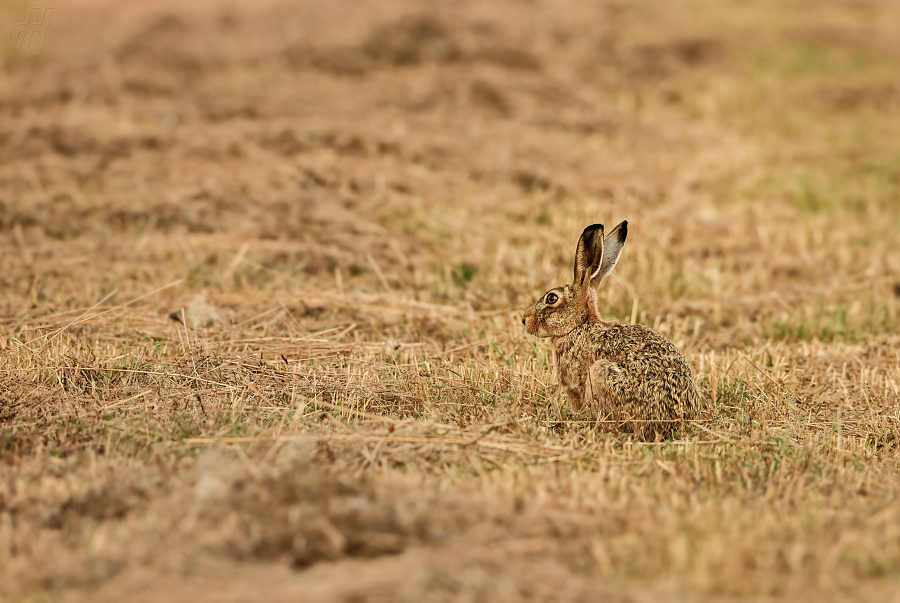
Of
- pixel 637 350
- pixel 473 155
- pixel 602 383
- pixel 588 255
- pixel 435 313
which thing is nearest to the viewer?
pixel 602 383

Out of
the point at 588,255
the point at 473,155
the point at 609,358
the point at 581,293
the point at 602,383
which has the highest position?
the point at 473,155

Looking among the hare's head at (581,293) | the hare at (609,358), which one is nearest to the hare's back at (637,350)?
the hare at (609,358)

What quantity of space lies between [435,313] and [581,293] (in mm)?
1825

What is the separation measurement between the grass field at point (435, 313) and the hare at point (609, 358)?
16cm

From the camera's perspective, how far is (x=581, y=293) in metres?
6.04

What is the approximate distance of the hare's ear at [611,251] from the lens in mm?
5922

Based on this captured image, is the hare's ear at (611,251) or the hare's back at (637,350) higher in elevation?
the hare's ear at (611,251)

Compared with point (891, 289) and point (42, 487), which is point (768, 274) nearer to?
point (891, 289)

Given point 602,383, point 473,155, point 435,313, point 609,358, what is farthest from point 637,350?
point 473,155

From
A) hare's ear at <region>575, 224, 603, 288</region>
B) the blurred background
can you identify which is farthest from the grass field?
hare's ear at <region>575, 224, 603, 288</region>

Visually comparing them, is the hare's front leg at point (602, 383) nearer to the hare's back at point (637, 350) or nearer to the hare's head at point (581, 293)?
the hare's back at point (637, 350)

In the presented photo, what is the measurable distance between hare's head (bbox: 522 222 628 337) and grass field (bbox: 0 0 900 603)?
13.7 inches

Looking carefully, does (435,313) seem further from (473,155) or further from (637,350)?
(473,155)

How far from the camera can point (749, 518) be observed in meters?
4.02
